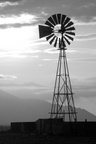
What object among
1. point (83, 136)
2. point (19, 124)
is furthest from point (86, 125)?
point (19, 124)

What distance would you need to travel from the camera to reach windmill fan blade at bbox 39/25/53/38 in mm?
57353

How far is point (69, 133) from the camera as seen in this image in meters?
56.6

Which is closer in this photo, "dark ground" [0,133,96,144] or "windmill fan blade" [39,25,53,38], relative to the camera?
"dark ground" [0,133,96,144]

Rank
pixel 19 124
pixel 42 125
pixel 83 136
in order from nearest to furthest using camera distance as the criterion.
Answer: pixel 83 136 → pixel 42 125 → pixel 19 124

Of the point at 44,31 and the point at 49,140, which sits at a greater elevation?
the point at 44,31

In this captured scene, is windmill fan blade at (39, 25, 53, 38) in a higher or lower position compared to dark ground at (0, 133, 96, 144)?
higher

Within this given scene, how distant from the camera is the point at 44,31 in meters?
57.7

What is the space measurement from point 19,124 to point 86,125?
68.8 feet

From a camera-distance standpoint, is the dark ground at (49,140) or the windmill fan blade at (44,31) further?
the windmill fan blade at (44,31)

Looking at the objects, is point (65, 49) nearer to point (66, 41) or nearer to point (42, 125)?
point (66, 41)

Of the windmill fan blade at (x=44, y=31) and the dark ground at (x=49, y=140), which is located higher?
the windmill fan blade at (x=44, y=31)

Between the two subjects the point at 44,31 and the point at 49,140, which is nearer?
the point at 49,140

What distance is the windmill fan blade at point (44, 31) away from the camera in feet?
188

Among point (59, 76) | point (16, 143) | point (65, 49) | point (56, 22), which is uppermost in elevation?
point (56, 22)
